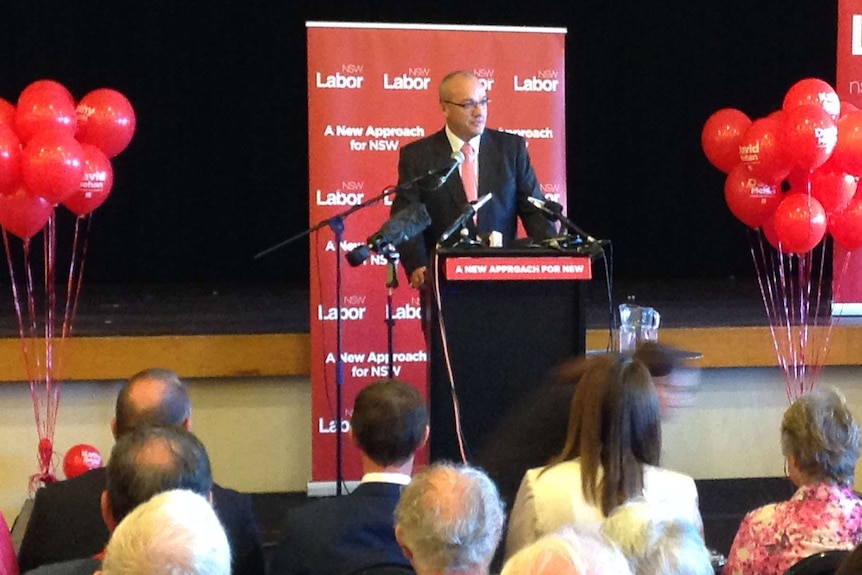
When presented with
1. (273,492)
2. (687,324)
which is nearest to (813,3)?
(687,324)

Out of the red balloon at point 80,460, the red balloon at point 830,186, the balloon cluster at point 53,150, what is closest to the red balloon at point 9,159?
the balloon cluster at point 53,150

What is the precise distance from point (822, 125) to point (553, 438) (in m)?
2.23

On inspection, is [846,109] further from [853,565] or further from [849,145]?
[853,565]

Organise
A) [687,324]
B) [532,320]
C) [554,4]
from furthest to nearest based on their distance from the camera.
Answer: [554,4], [687,324], [532,320]

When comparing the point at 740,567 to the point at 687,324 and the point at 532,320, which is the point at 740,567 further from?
the point at 687,324

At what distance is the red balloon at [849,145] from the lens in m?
4.60

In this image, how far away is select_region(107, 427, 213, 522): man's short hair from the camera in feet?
6.44

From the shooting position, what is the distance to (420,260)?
13.1 ft

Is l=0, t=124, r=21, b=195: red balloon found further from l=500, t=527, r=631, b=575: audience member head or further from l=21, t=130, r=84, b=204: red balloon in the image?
l=500, t=527, r=631, b=575: audience member head

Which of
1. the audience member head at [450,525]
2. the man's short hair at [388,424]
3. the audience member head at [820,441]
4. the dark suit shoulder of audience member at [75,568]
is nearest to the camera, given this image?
the audience member head at [450,525]

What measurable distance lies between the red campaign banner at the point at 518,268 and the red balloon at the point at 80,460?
1581 millimetres

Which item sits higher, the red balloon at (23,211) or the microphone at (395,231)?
the red balloon at (23,211)

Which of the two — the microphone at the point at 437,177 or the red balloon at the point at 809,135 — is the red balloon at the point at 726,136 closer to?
the red balloon at the point at 809,135

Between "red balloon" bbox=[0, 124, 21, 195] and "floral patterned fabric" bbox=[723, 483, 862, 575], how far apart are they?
2.94 m
